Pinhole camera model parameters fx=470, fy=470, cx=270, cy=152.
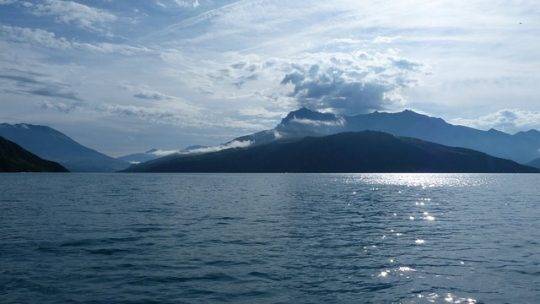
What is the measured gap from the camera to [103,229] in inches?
2501

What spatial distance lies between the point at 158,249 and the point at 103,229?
18.3 meters

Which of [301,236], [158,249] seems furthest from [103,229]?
[301,236]

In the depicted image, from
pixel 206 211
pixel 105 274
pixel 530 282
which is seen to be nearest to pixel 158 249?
pixel 105 274

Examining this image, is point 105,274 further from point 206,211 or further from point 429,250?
point 206,211

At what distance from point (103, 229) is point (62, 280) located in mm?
28929

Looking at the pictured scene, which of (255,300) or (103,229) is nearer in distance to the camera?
(255,300)

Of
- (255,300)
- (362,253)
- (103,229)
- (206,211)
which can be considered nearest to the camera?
(255,300)

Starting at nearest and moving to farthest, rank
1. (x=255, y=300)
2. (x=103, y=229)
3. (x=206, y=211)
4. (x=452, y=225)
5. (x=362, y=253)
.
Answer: (x=255, y=300), (x=362, y=253), (x=103, y=229), (x=452, y=225), (x=206, y=211)

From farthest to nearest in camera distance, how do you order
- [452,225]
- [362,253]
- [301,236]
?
[452,225] < [301,236] < [362,253]

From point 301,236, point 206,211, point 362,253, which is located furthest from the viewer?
point 206,211

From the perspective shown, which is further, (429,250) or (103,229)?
(103,229)

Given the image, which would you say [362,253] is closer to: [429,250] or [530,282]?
[429,250]

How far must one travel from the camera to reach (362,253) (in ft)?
159

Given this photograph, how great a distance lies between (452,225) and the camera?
238 ft
